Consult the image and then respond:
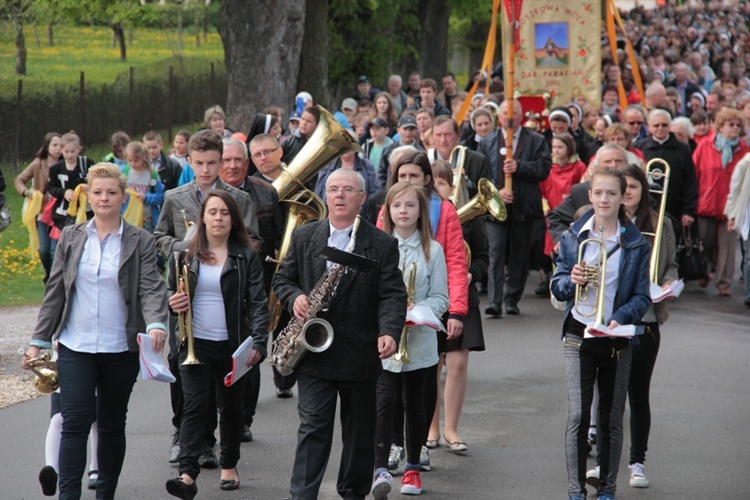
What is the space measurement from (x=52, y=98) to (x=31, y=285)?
9.41m

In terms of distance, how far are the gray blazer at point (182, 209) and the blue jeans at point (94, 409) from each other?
1077 millimetres

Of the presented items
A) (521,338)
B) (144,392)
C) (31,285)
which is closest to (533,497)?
(144,392)

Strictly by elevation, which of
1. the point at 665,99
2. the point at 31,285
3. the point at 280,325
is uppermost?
the point at 665,99

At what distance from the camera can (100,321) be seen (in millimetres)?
6172

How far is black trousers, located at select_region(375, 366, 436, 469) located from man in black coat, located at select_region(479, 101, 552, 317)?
18.6ft

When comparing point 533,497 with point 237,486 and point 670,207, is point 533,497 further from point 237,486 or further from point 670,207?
point 670,207

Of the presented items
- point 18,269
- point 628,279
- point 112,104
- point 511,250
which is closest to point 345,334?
point 628,279

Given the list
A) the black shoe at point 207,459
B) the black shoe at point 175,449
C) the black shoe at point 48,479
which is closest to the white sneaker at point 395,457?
the black shoe at point 207,459

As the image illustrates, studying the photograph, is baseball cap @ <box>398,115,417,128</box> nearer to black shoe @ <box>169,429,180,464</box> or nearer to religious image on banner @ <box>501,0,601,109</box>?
religious image on banner @ <box>501,0,601,109</box>

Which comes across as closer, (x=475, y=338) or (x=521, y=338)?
(x=475, y=338)

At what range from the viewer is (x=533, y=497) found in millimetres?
6816

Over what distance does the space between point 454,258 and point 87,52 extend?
3218 centimetres

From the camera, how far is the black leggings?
6934mm

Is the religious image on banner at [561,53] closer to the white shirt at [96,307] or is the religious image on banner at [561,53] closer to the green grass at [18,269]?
the green grass at [18,269]
